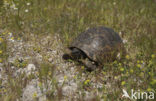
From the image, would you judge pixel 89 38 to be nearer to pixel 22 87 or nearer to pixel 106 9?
pixel 22 87

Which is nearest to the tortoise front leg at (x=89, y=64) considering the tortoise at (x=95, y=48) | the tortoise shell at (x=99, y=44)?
the tortoise at (x=95, y=48)

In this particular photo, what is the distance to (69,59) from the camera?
4.61m

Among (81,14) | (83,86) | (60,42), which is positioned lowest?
(83,86)

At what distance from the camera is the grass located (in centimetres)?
379

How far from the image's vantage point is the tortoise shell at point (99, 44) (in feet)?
Result: 15.2

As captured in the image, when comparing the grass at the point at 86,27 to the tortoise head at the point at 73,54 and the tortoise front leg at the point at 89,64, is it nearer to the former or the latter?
the tortoise front leg at the point at 89,64

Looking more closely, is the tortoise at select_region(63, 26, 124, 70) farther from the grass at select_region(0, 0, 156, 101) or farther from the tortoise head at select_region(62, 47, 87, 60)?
the grass at select_region(0, 0, 156, 101)

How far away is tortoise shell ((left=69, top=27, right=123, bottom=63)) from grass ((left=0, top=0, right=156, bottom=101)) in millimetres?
272

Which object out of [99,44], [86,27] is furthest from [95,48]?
[86,27]

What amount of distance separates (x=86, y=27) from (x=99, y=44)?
1.65 m

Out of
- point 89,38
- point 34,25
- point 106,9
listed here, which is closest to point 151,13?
point 106,9

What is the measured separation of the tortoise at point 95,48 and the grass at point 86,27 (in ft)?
0.78

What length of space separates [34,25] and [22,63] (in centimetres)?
170

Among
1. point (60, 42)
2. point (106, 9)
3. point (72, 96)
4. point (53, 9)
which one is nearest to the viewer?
point (72, 96)
